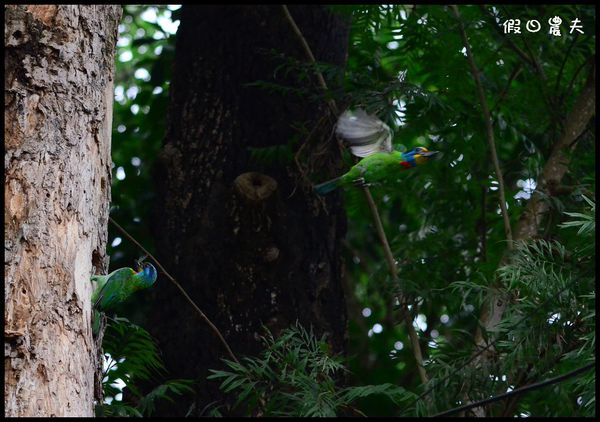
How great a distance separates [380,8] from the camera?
505 cm

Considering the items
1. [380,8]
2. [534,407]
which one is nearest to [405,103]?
[380,8]

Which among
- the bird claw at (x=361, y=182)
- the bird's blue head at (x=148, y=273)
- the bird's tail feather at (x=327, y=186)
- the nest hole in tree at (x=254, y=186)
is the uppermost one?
the bird's blue head at (x=148, y=273)

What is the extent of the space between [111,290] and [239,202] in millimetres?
1718

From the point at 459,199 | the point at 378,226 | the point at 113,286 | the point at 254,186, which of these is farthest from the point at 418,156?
the point at 113,286

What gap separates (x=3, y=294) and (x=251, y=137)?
7.71ft

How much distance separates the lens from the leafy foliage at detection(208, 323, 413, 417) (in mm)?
3498

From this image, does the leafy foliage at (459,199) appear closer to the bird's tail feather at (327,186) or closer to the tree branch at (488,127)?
the tree branch at (488,127)

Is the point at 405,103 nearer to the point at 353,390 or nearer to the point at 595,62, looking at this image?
the point at 595,62

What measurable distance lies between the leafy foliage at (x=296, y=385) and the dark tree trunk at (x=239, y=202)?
0.69m

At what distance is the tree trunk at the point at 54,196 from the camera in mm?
2693

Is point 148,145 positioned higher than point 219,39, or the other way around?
point 219,39

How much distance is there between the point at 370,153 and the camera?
4.33 m

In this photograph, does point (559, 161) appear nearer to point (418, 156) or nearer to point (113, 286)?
point (418, 156)
